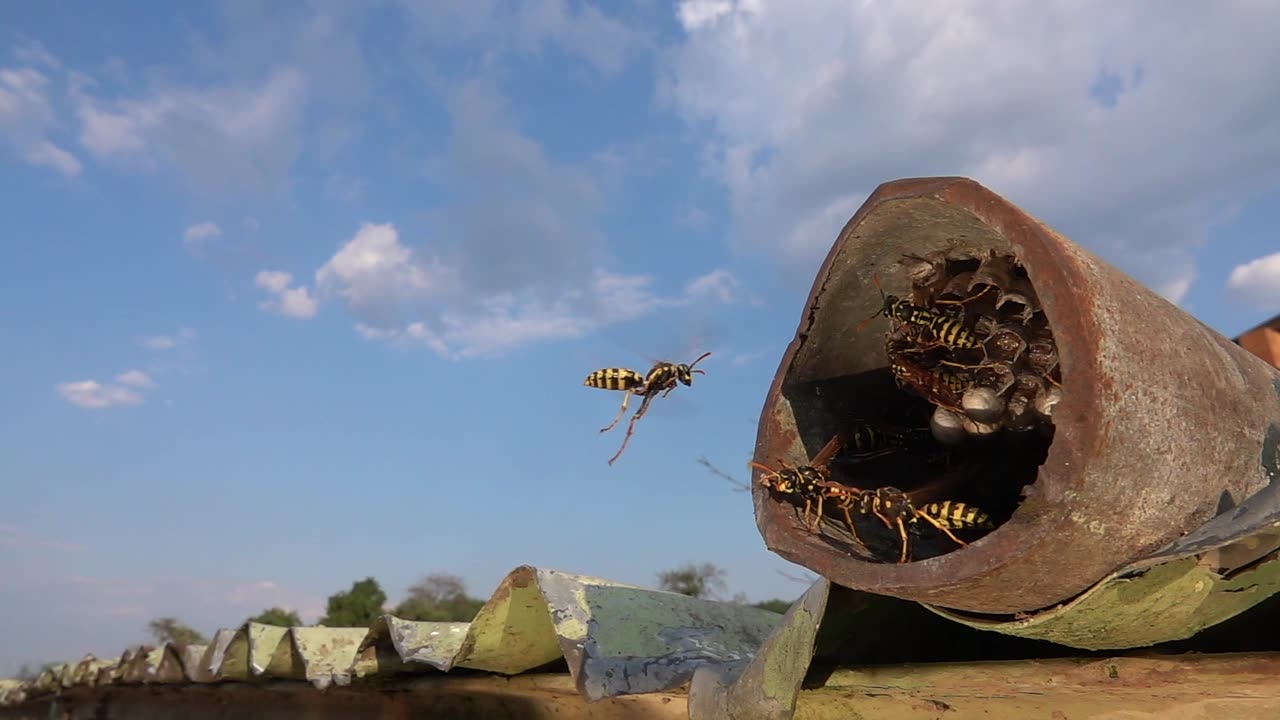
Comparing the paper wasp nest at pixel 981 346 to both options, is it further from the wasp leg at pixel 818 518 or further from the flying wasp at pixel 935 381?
the wasp leg at pixel 818 518

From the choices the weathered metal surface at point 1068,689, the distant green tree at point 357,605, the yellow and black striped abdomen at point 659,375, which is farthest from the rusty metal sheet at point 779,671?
the distant green tree at point 357,605

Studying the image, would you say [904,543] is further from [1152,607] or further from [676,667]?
[676,667]

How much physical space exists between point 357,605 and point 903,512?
2476 cm

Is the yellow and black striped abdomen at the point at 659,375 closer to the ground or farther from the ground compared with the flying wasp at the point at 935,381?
farther from the ground

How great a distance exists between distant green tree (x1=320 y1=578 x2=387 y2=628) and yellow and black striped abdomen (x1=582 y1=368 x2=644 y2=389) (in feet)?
71.9

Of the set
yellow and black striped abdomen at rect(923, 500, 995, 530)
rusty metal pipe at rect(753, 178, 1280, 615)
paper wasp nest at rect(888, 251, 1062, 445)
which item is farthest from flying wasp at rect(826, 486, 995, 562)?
paper wasp nest at rect(888, 251, 1062, 445)

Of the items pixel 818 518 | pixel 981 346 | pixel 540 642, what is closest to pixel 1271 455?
pixel 981 346

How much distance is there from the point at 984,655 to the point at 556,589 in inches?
58.3

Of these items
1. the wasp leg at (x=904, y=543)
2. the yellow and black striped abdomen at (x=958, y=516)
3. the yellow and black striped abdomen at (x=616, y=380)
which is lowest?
the wasp leg at (x=904, y=543)

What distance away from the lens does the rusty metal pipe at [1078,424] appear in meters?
1.51

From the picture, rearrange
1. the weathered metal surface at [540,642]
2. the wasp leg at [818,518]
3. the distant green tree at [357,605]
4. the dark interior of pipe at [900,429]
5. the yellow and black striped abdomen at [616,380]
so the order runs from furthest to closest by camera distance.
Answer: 1. the distant green tree at [357,605]
2. the yellow and black striped abdomen at [616,380]
3. the weathered metal surface at [540,642]
4. the dark interior of pipe at [900,429]
5. the wasp leg at [818,518]

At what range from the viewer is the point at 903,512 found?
1.99m

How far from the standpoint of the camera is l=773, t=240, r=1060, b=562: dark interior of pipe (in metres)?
2.12

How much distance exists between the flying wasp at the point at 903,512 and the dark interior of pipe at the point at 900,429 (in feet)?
0.08
